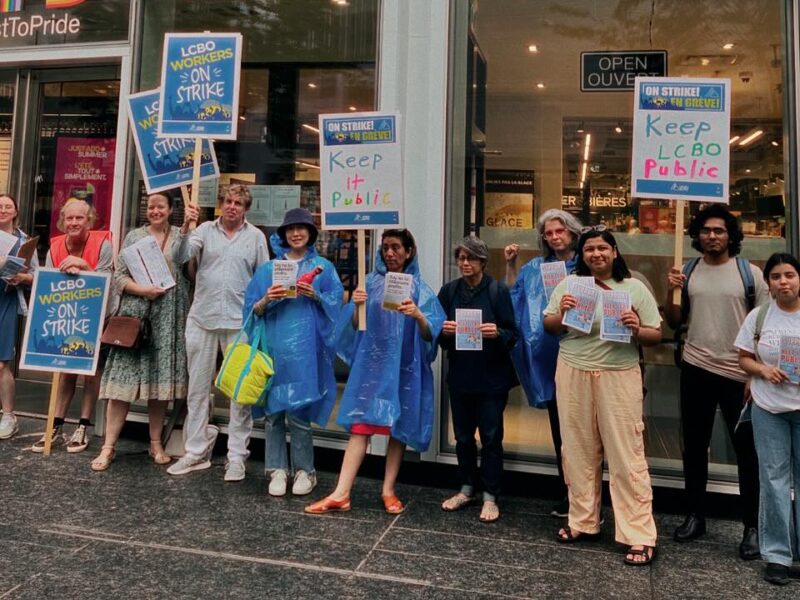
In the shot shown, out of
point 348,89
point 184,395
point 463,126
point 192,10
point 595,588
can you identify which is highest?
point 192,10

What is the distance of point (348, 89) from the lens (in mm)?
5945

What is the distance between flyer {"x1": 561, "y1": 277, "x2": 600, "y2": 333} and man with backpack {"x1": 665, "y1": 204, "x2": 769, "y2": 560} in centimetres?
63

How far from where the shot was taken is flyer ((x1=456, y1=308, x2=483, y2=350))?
166 inches


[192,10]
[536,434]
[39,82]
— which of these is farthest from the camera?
[39,82]

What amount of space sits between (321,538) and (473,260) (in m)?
1.95

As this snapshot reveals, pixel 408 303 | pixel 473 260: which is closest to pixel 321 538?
pixel 408 303

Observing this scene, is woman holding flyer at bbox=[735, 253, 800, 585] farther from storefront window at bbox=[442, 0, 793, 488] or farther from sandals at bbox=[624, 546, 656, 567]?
storefront window at bbox=[442, 0, 793, 488]

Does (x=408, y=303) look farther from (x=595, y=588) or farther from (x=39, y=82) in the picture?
(x=39, y=82)

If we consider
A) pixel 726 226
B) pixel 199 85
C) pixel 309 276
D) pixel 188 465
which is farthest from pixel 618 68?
pixel 188 465

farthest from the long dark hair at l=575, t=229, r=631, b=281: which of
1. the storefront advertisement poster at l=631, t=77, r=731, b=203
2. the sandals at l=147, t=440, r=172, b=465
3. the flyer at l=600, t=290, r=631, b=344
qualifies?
the sandals at l=147, t=440, r=172, b=465

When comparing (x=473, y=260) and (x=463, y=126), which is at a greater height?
(x=463, y=126)

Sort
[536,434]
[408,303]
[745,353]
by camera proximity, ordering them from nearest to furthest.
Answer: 1. [745,353]
2. [408,303]
3. [536,434]

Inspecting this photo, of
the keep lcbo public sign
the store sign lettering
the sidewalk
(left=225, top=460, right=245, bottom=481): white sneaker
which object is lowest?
the sidewalk

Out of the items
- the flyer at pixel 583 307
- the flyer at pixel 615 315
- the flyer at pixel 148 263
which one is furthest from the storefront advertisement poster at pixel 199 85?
the flyer at pixel 615 315
